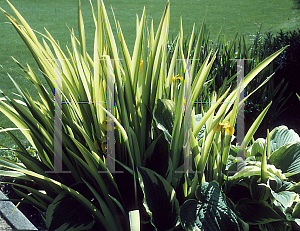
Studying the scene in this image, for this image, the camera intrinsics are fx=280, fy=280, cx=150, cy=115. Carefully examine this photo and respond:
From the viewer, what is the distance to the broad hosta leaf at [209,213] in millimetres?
903

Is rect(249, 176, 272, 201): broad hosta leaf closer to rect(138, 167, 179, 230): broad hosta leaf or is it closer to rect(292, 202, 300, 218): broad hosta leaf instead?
rect(292, 202, 300, 218): broad hosta leaf

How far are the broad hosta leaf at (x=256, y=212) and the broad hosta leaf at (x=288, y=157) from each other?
0.75ft

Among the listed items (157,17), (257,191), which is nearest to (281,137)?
(257,191)

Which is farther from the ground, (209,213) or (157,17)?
(157,17)

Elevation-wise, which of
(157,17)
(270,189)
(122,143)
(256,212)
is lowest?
(256,212)

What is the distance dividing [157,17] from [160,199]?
5.93m

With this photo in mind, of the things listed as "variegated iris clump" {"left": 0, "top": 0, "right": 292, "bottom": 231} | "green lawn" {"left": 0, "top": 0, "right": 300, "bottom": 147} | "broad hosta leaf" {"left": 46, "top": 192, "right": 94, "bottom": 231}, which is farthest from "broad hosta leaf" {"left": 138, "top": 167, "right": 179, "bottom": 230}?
"green lawn" {"left": 0, "top": 0, "right": 300, "bottom": 147}

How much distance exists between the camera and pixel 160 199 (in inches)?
38.3

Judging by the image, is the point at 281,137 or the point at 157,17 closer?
the point at 281,137

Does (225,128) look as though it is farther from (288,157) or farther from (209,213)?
(288,157)

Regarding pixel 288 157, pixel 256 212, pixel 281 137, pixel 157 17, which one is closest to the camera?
pixel 256 212

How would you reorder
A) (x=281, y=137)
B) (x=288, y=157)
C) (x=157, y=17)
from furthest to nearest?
(x=157, y=17)
(x=281, y=137)
(x=288, y=157)

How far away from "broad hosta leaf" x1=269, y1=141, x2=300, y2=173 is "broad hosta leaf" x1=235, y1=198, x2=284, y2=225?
0.23 m

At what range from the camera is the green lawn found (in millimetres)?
4988
